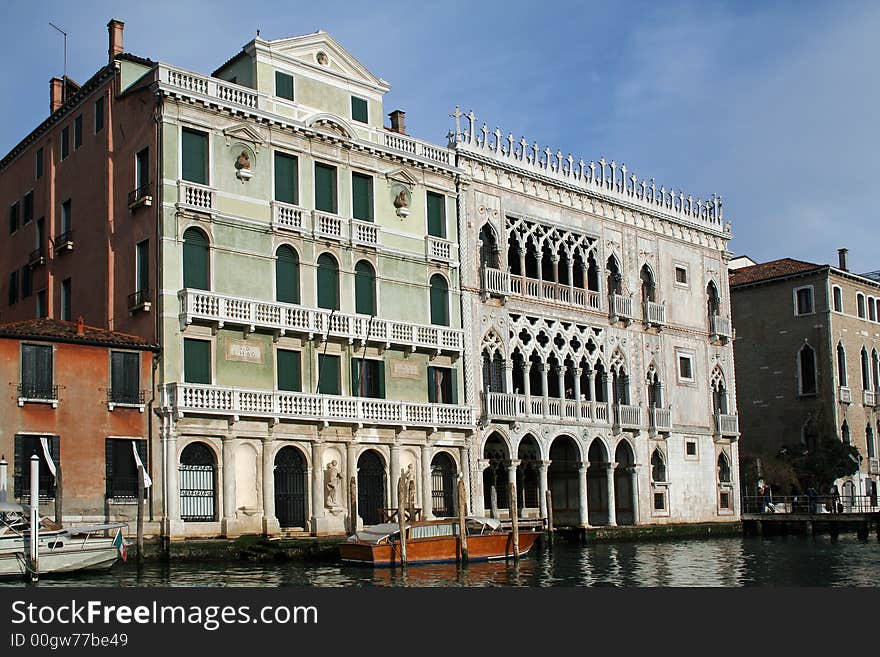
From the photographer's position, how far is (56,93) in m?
36.5

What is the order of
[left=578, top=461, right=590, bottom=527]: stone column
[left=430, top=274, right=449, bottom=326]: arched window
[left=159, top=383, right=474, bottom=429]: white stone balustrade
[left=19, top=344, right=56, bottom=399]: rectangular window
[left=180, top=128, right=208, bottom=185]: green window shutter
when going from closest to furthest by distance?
[left=19, top=344, right=56, bottom=399]: rectangular window, [left=159, top=383, right=474, bottom=429]: white stone balustrade, [left=180, top=128, right=208, bottom=185]: green window shutter, [left=430, top=274, right=449, bottom=326]: arched window, [left=578, top=461, right=590, bottom=527]: stone column

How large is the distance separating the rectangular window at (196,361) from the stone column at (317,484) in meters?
3.60

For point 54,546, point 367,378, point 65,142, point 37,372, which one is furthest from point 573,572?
point 65,142

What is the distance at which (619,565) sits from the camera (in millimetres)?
29422

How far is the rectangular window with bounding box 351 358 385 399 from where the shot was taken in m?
32.8

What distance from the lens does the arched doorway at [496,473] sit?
36.9 metres

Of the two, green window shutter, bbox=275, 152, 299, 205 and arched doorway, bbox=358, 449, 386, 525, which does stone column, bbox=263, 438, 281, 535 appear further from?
green window shutter, bbox=275, 152, 299, 205

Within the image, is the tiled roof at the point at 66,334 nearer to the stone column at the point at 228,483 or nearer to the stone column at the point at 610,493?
the stone column at the point at 228,483

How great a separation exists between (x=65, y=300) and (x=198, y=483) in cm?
778

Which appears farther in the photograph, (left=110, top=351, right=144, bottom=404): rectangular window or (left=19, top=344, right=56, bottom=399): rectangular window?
(left=110, top=351, right=144, bottom=404): rectangular window

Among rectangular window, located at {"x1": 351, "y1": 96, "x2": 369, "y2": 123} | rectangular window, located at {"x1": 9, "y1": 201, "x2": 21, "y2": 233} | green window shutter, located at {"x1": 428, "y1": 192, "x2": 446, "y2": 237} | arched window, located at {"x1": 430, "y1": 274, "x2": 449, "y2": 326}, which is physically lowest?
arched window, located at {"x1": 430, "y1": 274, "x2": 449, "y2": 326}

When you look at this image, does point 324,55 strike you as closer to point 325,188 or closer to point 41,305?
point 325,188

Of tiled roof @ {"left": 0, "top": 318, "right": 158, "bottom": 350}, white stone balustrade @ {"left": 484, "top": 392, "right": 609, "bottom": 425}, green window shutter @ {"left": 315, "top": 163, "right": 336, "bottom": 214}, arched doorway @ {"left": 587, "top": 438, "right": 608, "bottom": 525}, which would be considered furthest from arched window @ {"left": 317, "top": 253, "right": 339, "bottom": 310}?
arched doorway @ {"left": 587, "top": 438, "right": 608, "bottom": 525}

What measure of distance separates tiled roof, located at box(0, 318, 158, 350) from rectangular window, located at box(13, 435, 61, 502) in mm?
2278
